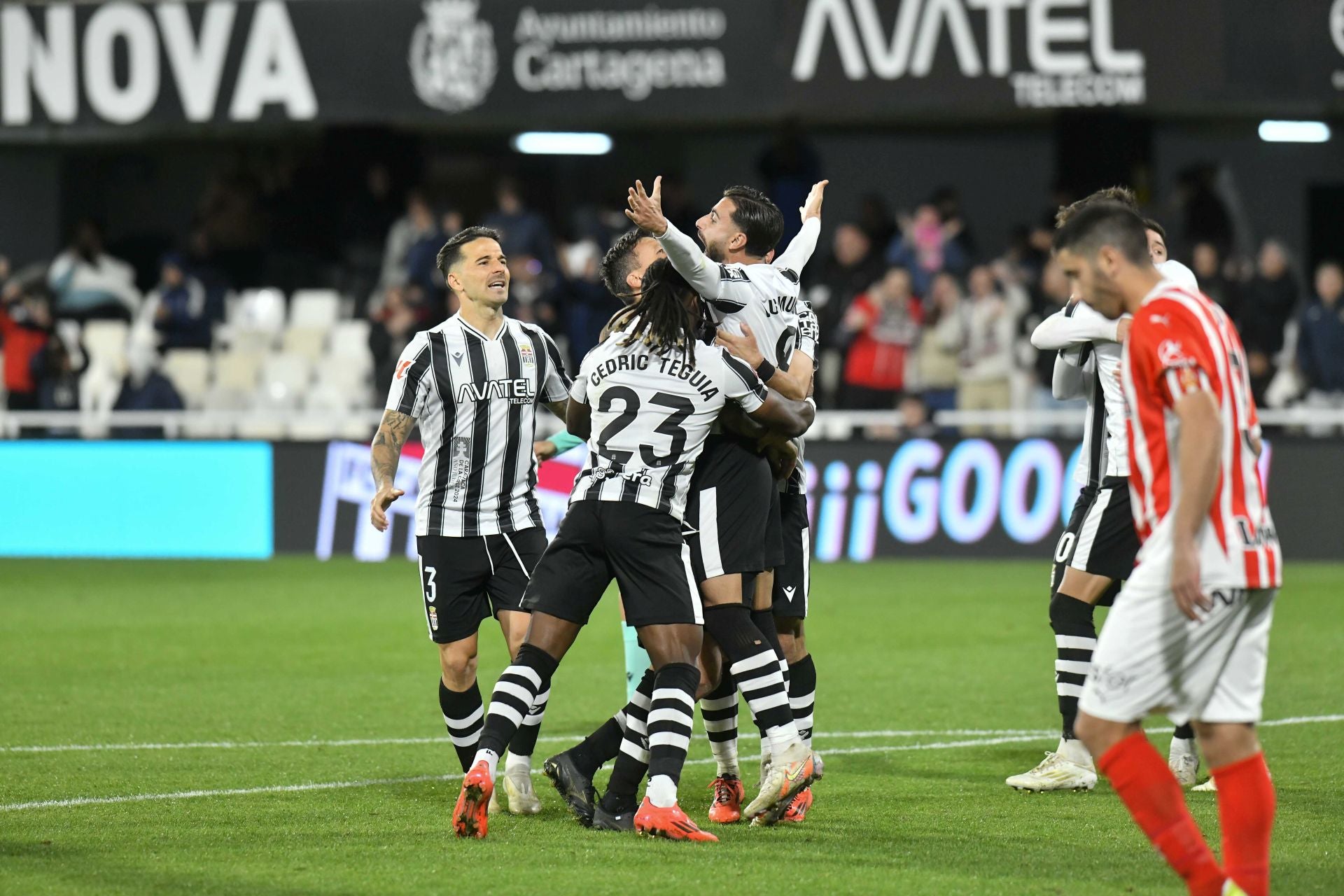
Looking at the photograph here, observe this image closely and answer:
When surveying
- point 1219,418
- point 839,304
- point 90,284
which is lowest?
point 1219,418

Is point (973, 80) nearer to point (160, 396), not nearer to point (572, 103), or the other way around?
point (572, 103)

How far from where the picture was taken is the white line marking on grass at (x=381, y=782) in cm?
656

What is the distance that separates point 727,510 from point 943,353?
11729 mm

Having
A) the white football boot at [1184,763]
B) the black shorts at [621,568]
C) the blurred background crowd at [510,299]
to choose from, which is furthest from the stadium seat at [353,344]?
the black shorts at [621,568]

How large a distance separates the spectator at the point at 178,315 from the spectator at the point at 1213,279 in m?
10.1

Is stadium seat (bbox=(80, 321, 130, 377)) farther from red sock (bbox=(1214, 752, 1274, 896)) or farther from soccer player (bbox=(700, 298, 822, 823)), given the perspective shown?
red sock (bbox=(1214, 752, 1274, 896))

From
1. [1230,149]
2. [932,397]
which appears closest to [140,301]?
[932,397]

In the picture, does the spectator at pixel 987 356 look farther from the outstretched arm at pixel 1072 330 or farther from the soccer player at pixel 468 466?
the soccer player at pixel 468 466

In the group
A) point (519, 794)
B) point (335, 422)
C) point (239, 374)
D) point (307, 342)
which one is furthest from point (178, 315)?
point (519, 794)

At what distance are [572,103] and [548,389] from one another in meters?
12.0

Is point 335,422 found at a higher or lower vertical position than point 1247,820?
higher

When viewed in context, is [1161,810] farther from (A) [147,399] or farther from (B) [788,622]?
(A) [147,399]

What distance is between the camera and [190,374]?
19578mm

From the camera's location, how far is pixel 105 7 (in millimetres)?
18812
